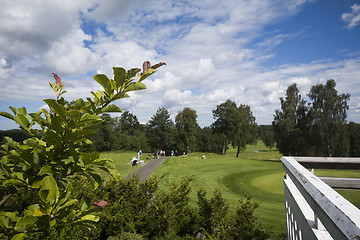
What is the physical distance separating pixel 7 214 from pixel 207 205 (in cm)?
436

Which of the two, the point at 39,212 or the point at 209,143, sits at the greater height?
the point at 39,212

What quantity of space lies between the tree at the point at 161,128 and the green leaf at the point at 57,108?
46666 millimetres

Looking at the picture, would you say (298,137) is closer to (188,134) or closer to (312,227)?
(188,134)

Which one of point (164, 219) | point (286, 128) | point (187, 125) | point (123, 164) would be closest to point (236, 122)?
point (286, 128)

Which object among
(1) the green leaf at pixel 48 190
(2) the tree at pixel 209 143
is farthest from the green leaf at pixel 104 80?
(2) the tree at pixel 209 143

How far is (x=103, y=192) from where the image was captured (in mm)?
4879

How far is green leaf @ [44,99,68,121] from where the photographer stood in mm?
774

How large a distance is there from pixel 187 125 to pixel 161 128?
20.5 feet

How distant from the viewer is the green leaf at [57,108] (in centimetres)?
77

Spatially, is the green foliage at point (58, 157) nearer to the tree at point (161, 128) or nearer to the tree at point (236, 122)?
the tree at point (236, 122)

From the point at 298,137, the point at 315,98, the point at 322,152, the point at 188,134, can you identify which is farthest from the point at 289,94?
the point at 188,134

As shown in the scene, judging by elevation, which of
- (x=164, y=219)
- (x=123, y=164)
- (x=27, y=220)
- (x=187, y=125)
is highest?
(x=187, y=125)

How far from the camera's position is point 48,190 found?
0.86 m

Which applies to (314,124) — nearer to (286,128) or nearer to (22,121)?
(286,128)
